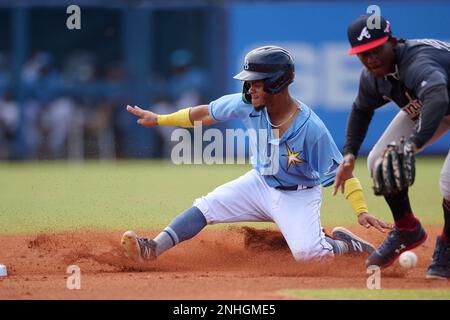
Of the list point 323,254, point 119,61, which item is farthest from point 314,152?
point 119,61

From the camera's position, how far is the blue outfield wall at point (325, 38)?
58.3ft

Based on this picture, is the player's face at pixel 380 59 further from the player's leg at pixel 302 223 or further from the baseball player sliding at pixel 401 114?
the player's leg at pixel 302 223

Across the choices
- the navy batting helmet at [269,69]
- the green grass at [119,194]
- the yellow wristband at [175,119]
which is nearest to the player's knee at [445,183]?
the navy batting helmet at [269,69]

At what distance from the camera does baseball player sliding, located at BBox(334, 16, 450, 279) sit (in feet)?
18.0

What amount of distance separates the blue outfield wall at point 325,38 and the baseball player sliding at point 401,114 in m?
11.5

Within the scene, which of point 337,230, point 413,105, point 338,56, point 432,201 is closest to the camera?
point 413,105

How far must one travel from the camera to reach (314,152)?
6426mm

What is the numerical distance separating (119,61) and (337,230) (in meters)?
14.4

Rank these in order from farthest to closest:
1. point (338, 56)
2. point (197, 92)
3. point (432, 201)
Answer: point (197, 92)
point (338, 56)
point (432, 201)

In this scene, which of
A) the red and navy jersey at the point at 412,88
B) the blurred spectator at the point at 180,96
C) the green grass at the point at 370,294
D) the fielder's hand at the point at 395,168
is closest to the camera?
the green grass at the point at 370,294

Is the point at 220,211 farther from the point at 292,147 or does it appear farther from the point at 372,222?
the point at 372,222

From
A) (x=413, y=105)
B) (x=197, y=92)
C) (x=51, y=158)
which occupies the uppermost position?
(x=413, y=105)

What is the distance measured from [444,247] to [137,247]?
7.28 ft

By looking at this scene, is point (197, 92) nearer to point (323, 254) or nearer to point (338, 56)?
point (338, 56)
